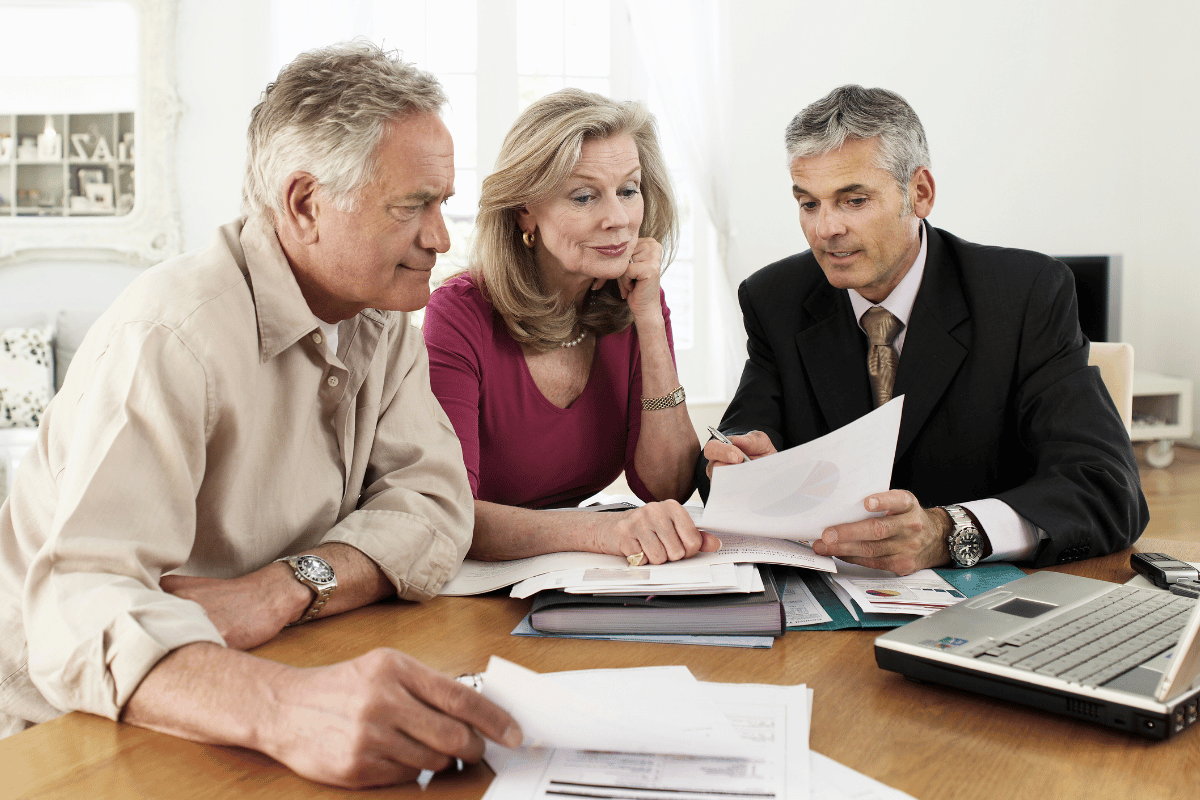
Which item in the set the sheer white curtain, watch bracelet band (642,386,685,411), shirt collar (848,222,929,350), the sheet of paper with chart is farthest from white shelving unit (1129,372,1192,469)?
the sheet of paper with chart

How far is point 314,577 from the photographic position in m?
0.99

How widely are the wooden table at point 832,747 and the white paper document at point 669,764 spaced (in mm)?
29

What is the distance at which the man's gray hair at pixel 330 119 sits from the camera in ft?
3.46

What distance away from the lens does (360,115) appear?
3.46 ft

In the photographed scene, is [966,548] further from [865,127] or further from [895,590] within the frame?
[865,127]

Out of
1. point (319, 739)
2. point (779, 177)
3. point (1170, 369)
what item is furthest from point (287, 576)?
point (1170, 369)

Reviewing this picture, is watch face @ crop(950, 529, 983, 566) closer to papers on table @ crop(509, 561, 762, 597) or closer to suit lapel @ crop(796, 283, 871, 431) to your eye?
papers on table @ crop(509, 561, 762, 597)

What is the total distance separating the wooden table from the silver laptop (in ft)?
0.07

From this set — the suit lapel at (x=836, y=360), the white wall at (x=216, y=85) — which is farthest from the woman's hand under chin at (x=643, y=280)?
the white wall at (x=216, y=85)

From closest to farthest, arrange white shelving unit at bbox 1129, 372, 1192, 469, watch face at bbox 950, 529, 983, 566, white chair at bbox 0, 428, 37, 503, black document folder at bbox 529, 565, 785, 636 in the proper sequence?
black document folder at bbox 529, 565, 785, 636, watch face at bbox 950, 529, 983, 566, white chair at bbox 0, 428, 37, 503, white shelving unit at bbox 1129, 372, 1192, 469

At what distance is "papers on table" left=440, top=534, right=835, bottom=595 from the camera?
3.53 feet

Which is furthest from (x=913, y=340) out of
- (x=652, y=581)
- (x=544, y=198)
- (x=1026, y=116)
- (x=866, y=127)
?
(x=1026, y=116)

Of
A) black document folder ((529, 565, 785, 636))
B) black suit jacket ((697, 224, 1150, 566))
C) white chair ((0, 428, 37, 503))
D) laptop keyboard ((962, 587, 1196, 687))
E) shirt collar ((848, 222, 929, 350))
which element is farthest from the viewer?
white chair ((0, 428, 37, 503))

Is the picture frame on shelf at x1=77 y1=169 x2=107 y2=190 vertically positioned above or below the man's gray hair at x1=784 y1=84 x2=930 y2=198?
above
